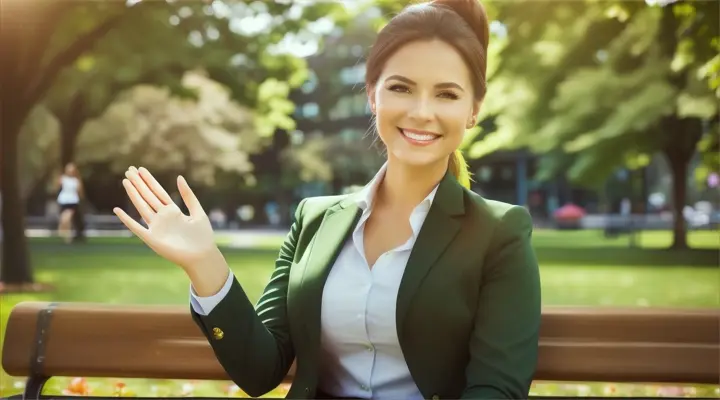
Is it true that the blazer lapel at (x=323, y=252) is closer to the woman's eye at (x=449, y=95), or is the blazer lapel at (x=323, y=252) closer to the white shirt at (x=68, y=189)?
the woman's eye at (x=449, y=95)

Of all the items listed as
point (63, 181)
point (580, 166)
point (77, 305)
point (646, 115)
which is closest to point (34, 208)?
point (63, 181)

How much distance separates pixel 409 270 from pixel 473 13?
71 centimetres

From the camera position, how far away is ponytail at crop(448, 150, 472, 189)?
2.38 metres

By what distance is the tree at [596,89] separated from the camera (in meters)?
15.8

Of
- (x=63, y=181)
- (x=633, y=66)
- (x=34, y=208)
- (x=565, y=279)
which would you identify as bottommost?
(x=34, y=208)

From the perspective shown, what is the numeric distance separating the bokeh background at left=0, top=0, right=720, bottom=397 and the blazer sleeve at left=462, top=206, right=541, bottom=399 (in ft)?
→ 2.09

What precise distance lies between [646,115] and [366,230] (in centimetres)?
1478

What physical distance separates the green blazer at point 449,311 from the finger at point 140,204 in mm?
276

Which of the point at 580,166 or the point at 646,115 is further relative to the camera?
the point at 580,166

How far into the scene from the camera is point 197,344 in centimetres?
267

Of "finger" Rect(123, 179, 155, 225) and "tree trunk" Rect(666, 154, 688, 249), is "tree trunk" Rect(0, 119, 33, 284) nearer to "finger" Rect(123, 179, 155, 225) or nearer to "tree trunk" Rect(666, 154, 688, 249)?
→ "finger" Rect(123, 179, 155, 225)

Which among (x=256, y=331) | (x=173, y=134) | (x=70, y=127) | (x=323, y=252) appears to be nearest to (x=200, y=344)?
(x=256, y=331)

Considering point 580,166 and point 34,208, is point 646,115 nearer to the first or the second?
point 580,166

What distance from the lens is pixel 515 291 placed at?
2.07 meters
